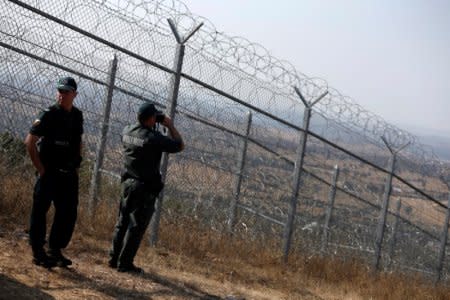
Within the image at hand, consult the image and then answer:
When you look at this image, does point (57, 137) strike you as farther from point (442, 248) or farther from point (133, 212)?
point (442, 248)

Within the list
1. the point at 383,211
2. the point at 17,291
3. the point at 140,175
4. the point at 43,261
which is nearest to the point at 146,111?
the point at 140,175

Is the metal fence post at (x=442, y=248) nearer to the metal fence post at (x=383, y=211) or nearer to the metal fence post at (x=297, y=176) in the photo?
the metal fence post at (x=383, y=211)

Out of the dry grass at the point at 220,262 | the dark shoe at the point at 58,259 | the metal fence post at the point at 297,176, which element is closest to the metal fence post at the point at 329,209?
the dry grass at the point at 220,262

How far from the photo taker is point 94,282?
5566 mm

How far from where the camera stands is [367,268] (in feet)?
33.1

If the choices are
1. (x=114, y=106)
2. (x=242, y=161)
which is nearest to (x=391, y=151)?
(x=242, y=161)

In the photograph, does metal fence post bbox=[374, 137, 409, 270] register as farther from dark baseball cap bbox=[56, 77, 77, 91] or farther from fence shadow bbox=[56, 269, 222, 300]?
dark baseball cap bbox=[56, 77, 77, 91]

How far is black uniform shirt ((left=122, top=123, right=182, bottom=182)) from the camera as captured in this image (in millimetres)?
5891

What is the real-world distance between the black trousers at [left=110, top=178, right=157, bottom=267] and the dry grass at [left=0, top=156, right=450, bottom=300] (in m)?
0.29

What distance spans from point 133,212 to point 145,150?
579 mm

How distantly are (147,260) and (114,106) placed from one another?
190cm

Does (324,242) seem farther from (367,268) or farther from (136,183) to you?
(136,183)

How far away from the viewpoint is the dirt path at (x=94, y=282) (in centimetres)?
505

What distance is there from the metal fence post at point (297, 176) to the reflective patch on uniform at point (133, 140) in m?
3.37
